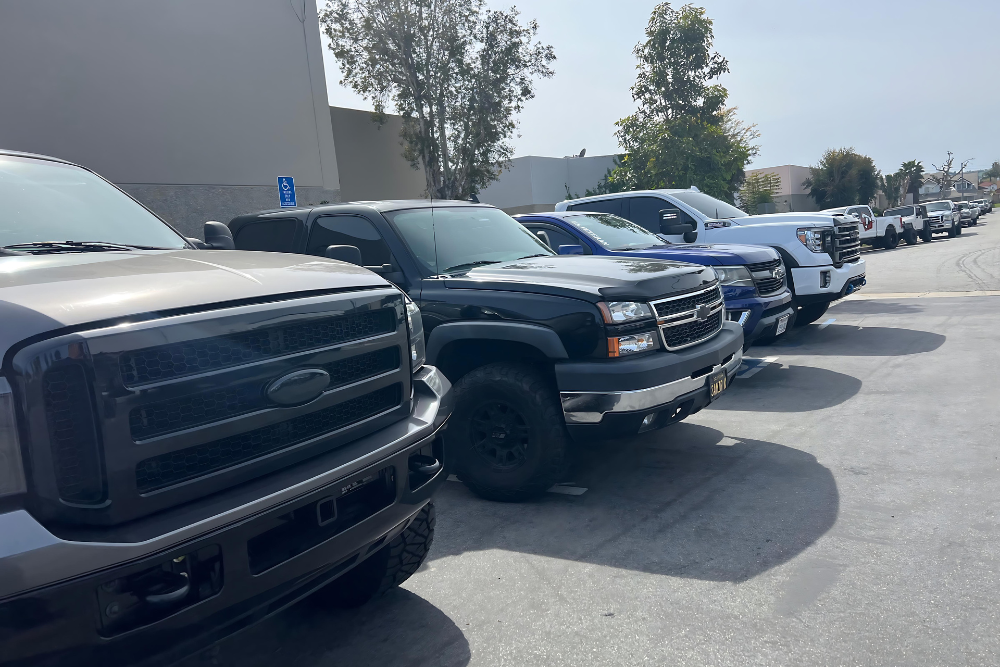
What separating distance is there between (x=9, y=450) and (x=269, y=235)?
13.3 ft

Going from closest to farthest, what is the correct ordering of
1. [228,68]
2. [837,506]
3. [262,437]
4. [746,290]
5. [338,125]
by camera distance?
1. [262,437]
2. [837,506]
3. [746,290]
4. [228,68]
5. [338,125]

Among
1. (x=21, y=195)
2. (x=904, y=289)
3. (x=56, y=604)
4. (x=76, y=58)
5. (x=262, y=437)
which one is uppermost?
(x=76, y=58)

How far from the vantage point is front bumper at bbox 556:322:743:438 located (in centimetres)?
399

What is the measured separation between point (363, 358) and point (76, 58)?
590 inches

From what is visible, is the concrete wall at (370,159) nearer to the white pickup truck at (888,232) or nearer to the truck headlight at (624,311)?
the white pickup truck at (888,232)

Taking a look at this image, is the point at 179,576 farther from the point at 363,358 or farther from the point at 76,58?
the point at 76,58

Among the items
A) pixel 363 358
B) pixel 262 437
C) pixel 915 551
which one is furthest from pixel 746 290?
pixel 262 437

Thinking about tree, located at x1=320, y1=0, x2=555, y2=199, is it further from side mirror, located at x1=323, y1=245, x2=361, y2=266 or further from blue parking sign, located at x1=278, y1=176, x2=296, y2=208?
side mirror, located at x1=323, y1=245, x2=361, y2=266

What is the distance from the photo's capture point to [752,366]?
26.0 ft

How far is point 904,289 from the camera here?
45.1 feet

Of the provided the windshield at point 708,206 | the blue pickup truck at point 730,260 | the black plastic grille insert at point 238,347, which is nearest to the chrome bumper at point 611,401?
the black plastic grille insert at point 238,347

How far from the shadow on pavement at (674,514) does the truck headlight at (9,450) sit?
233cm

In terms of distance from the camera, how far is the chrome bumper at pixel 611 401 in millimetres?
3980

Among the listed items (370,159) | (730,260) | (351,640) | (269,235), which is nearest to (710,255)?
(730,260)
